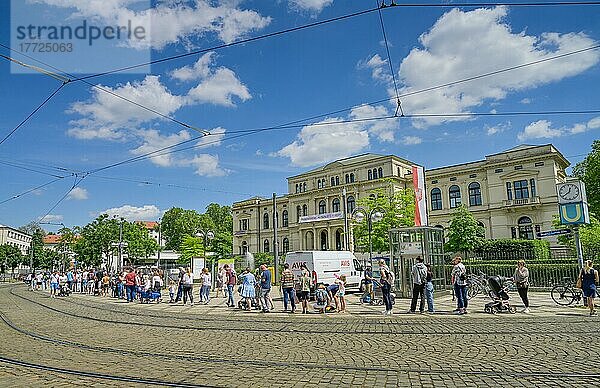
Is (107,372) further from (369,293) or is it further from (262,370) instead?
(369,293)

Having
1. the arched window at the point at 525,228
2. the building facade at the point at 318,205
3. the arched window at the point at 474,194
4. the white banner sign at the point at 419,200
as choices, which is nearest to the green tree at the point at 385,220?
the building facade at the point at 318,205

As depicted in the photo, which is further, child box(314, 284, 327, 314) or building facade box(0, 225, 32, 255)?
building facade box(0, 225, 32, 255)

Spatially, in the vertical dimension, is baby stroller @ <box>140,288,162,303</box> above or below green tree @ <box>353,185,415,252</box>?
below

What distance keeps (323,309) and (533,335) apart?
815 centimetres

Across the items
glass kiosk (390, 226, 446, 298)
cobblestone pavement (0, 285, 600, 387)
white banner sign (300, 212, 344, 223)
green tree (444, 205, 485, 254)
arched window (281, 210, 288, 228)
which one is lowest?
cobblestone pavement (0, 285, 600, 387)

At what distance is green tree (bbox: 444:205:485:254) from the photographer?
48.4 meters

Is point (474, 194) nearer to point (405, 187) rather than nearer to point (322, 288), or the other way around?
point (405, 187)

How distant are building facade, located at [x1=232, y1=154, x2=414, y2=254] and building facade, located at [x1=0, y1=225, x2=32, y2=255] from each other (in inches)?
2556

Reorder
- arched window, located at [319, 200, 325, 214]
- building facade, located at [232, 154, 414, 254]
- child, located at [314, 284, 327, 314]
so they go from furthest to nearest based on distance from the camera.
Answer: arched window, located at [319, 200, 325, 214]
building facade, located at [232, 154, 414, 254]
child, located at [314, 284, 327, 314]

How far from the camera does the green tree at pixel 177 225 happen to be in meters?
108

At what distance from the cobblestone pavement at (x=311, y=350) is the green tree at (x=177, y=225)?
9269cm

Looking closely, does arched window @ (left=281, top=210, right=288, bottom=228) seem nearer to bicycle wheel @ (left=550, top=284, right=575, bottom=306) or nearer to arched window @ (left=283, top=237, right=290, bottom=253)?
arched window @ (left=283, top=237, right=290, bottom=253)

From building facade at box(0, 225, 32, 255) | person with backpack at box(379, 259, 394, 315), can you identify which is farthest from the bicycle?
building facade at box(0, 225, 32, 255)

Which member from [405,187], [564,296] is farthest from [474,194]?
[564,296]
